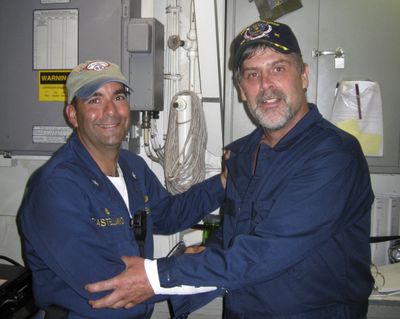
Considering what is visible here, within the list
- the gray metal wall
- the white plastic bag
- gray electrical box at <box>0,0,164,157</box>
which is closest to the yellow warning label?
gray electrical box at <box>0,0,164,157</box>

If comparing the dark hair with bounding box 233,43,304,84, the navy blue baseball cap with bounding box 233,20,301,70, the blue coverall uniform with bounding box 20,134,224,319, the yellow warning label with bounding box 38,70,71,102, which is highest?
the navy blue baseball cap with bounding box 233,20,301,70

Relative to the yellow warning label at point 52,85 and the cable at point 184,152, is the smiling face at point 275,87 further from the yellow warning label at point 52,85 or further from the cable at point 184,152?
the yellow warning label at point 52,85

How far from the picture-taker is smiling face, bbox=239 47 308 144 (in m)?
1.38

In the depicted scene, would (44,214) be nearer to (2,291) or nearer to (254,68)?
Answer: (2,291)

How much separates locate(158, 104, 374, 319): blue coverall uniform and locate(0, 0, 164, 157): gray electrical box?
3.02 feet

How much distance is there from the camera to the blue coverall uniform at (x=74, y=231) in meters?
1.27

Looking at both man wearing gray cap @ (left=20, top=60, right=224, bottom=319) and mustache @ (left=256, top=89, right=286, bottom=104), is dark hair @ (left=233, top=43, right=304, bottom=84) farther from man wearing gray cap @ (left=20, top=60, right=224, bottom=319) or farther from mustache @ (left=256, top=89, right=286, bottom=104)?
man wearing gray cap @ (left=20, top=60, right=224, bottom=319)

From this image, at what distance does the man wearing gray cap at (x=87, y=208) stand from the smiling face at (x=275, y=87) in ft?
1.89

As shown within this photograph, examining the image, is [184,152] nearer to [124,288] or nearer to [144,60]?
[144,60]

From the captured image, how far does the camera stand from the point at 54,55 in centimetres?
193

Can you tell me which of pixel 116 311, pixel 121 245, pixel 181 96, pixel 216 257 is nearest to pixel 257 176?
pixel 216 257

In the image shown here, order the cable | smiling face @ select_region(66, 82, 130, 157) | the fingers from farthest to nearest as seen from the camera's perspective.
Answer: the cable, smiling face @ select_region(66, 82, 130, 157), the fingers

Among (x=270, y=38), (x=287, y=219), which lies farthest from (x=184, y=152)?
(x=287, y=219)

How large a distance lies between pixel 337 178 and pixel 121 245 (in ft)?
2.72
